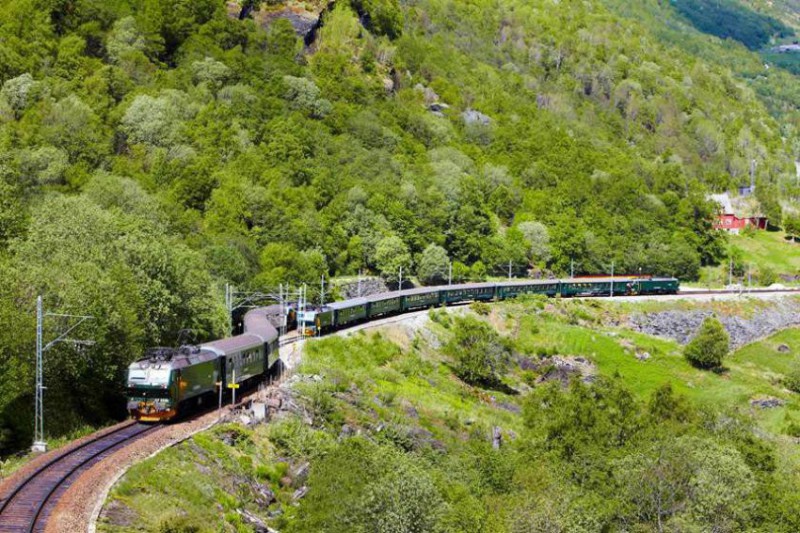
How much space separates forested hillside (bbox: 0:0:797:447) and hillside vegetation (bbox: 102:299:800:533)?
9.87 m

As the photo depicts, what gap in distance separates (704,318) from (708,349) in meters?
22.5

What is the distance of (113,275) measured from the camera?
53.6 m

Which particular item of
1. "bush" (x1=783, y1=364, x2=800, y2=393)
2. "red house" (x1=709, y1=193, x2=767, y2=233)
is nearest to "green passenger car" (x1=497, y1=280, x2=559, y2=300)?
"bush" (x1=783, y1=364, x2=800, y2=393)

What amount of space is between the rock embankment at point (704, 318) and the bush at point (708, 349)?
12994mm

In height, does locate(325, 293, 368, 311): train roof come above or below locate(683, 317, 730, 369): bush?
above

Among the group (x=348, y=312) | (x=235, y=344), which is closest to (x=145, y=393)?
(x=235, y=344)

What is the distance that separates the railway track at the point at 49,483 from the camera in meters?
30.8

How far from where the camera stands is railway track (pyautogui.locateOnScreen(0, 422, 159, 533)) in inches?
1211

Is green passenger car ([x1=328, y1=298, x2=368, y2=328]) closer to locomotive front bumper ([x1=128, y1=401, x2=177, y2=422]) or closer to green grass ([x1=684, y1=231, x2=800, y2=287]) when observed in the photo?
locomotive front bumper ([x1=128, y1=401, x2=177, y2=422])

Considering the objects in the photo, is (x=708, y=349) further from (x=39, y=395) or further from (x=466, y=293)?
(x=39, y=395)

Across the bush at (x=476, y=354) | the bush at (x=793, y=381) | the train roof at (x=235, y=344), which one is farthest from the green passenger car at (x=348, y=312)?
the bush at (x=793, y=381)

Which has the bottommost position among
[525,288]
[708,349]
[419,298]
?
[708,349]

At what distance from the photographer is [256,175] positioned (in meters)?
121

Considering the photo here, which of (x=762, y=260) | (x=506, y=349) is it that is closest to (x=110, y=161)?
(x=506, y=349)
